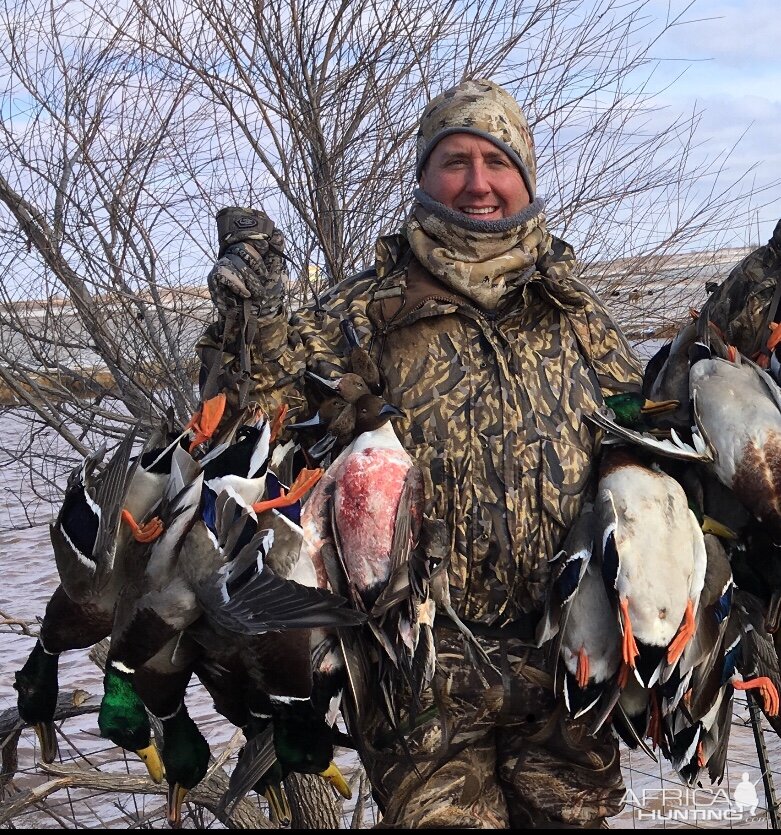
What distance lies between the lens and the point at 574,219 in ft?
16.0

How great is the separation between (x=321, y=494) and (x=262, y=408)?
0.26 meters

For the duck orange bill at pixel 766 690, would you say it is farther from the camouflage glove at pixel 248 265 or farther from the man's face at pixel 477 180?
the camouflage glove at pixel 248 265

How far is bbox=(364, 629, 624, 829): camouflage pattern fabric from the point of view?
9.04 ft

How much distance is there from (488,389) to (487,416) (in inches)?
2.9

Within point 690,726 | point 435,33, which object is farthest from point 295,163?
point 690,726

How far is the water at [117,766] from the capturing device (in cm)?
490

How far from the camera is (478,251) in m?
2.88

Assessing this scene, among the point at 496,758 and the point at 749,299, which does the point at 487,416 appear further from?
the point at 496,758

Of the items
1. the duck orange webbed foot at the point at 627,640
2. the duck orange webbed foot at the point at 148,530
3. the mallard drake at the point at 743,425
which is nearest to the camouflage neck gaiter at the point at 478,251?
the mallard drake at the point at 743,425

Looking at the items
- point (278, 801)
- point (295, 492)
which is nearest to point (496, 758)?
point (278, 801)

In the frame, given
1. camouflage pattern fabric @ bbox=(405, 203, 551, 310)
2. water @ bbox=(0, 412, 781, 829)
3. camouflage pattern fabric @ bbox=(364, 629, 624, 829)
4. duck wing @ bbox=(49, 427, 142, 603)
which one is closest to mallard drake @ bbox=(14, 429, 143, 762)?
duck wing @ bbox=(49, 427, 142, 603)

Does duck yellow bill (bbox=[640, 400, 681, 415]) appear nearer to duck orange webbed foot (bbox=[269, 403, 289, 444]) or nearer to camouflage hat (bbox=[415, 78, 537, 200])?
camouflage hat (bbox=[415, 78, 537, 200])

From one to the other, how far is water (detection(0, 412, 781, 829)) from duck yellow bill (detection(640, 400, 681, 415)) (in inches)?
81.3

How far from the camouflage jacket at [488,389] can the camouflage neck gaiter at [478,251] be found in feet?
0.13
